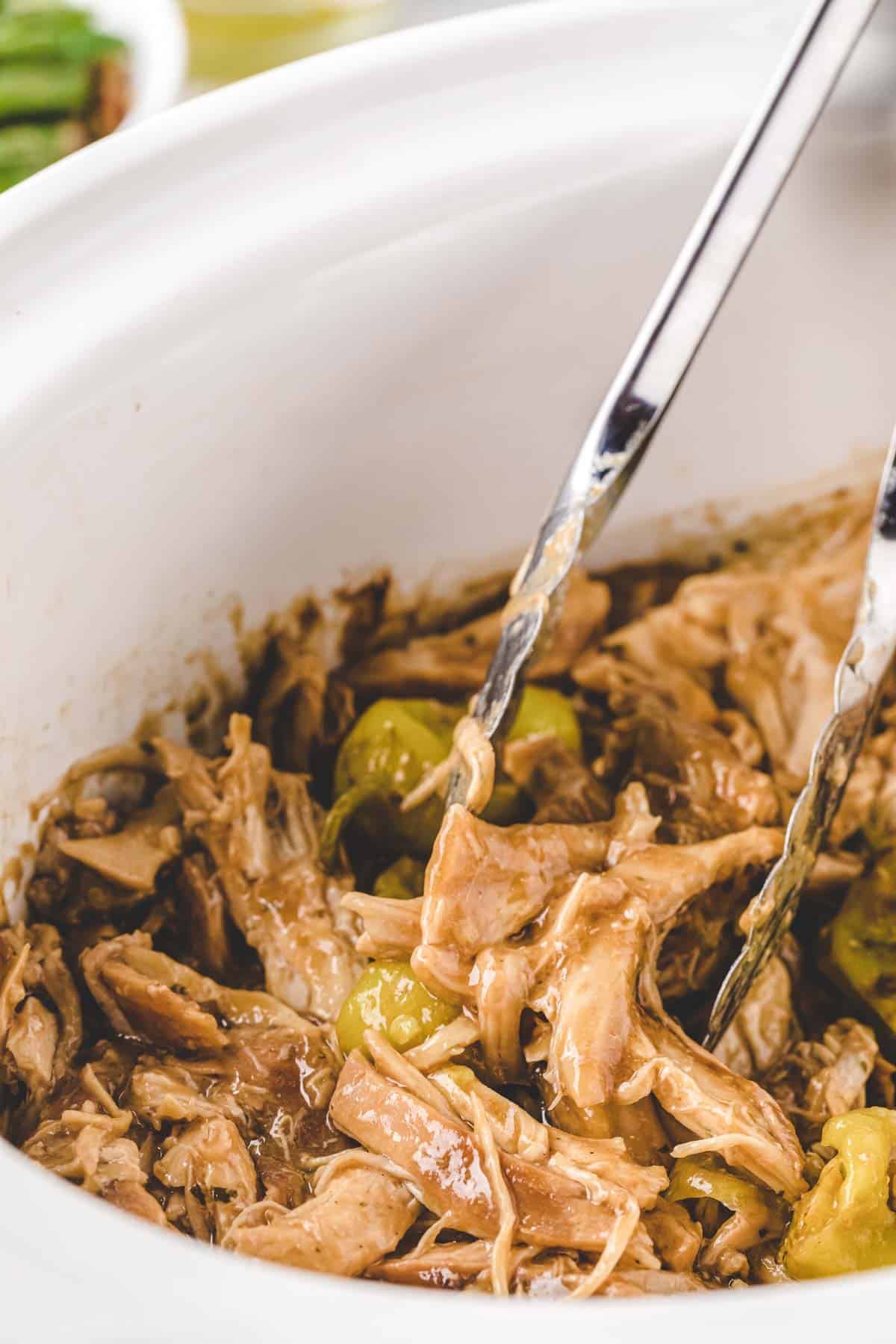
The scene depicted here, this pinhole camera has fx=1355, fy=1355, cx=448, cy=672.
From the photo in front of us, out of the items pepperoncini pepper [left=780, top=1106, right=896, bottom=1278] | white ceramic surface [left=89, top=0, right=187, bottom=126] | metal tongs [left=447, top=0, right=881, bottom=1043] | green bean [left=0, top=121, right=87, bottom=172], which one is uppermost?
white ceramic surface [left=89, top=0, right=187, bottom=126]

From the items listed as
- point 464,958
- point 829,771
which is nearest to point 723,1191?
point 464,958

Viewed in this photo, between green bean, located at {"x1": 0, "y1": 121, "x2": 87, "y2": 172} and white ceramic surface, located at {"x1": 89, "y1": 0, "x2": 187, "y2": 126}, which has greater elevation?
white ceramic surface, located at {"x1": 89, "y1": 0, "x2": 187, "y2": 126}

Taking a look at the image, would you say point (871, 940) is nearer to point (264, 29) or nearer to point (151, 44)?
point (151, 44)

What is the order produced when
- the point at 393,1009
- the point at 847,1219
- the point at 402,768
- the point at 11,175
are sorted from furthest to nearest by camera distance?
1. the point at 11,175
2. the point at 402,768
3. the point at 393,1009
4. the point at 847,1219

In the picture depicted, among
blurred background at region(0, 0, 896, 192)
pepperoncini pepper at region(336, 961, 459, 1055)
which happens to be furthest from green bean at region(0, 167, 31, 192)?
pepperoncini pepper at region(336, 961, 459, 1055)

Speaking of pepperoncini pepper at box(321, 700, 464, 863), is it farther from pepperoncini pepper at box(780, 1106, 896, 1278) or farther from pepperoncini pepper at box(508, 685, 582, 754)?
pepperoncini pepper at box(780, 1106, 896, 1278)

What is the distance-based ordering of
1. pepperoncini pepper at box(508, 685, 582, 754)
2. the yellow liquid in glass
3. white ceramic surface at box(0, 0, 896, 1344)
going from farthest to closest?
the yellow liquid in glass
pepperoncini pepper at box(508, 685, 582, 754)
white ceramic surface at box(0, 0, 896, 1344)

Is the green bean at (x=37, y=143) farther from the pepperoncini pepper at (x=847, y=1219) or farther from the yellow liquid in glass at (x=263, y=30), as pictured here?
the pepperoncini pepper at (x=847, y=1219)
